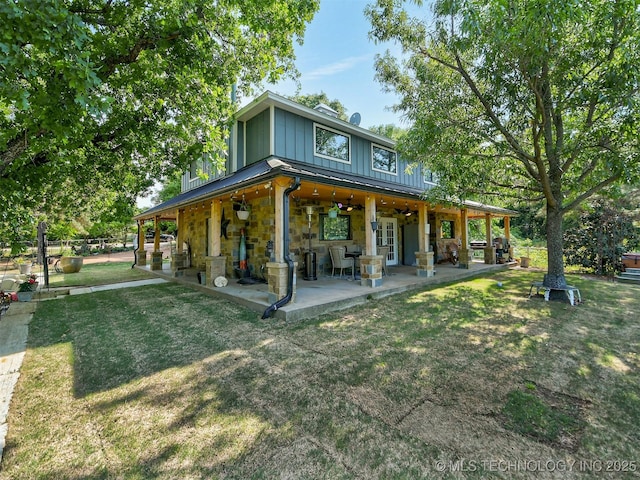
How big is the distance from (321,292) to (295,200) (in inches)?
127

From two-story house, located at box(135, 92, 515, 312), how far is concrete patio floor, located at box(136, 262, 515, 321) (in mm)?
357

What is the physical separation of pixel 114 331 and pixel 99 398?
7.35 ft

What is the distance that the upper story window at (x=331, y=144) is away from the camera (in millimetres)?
8750

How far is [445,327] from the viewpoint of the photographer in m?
4.59

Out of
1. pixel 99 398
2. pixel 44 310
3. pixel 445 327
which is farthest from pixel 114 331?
pixel 445 327

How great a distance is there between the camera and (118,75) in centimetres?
555

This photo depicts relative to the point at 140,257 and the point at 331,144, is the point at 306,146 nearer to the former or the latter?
the point at 331,144

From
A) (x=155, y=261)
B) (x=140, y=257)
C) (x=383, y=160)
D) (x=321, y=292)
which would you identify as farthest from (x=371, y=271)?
(x=140, y=257)

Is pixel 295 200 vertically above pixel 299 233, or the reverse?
pixel 295 200

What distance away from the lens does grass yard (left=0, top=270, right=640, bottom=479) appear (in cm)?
191

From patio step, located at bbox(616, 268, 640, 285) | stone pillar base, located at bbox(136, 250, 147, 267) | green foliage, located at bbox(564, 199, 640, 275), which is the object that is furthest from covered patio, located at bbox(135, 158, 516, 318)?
patio step, located at bbox(616, 268, 640, 285)

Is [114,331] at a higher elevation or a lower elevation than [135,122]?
lower

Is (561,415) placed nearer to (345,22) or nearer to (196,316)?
(196,316)

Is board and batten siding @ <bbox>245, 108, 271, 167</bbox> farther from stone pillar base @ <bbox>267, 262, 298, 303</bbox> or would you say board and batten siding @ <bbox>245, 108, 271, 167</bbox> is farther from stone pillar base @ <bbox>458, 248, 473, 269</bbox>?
stone pillar base @ <bbox>458, 248, 473, 269</bbox>
